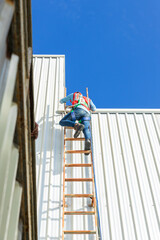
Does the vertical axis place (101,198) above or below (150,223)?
above

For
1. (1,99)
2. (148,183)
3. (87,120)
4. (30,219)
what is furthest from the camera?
(87,120)

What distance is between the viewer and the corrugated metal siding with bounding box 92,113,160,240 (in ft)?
26.6

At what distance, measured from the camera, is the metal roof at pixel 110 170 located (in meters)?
8.00

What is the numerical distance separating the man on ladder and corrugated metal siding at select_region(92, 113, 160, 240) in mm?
795

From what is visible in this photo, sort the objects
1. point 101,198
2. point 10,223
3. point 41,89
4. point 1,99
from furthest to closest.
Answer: point 41,89
point 101,198
point 10,223
point 1,99

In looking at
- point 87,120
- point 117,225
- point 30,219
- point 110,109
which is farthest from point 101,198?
point 30,219

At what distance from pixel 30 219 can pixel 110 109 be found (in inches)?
323

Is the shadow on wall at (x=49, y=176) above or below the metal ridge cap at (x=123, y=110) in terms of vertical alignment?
below

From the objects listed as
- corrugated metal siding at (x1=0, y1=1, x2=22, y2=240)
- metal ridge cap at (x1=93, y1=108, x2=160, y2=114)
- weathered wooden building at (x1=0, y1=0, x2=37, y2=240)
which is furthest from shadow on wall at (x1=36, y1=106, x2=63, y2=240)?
corrugated metal siding at (x1=0, y1=1, x2=22, y2=240)

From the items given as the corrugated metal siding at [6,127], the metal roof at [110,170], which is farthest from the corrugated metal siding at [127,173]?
the corrugated metal siding at [6,127]

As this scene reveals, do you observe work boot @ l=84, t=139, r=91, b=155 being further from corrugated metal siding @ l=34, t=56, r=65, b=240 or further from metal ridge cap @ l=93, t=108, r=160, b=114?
metal ridge cap @ l=93, t=108, r=160, b=114

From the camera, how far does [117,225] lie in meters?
8.05

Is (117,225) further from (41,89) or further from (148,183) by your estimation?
(41,89)

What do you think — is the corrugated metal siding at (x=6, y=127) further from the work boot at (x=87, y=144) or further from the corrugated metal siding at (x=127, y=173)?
the work boot at (x=87, y=144)
